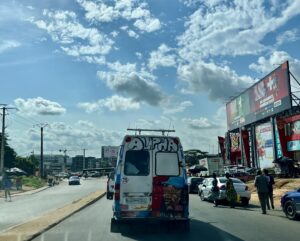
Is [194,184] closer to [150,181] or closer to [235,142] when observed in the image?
[150,181]

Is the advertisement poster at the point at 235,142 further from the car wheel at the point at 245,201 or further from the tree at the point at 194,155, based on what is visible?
the car wheel at the point at 245,201

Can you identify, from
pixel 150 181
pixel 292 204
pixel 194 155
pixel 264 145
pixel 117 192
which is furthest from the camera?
pixel 194 155

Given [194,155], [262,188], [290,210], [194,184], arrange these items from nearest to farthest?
[290,210] → [262,188] → [194,184] → [194,155]

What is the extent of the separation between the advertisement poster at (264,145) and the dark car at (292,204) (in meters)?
42.1

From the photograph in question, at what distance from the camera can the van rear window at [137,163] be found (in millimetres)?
12992

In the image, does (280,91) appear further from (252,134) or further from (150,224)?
(150,224)

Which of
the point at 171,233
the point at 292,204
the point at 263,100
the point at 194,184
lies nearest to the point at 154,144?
the point at 171,233

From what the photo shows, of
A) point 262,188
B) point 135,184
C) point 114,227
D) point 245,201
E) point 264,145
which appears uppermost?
point 264,145

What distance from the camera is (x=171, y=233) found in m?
13.3

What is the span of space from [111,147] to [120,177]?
105 m

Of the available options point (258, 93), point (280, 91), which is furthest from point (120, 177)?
point (258, 93)

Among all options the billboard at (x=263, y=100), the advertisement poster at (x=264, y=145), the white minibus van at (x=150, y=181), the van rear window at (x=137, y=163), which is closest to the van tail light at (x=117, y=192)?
the white minibus van at (x=150, y=181)

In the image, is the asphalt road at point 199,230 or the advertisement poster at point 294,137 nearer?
the asphalt road at point 199,230

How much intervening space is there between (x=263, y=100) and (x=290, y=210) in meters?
43.6
